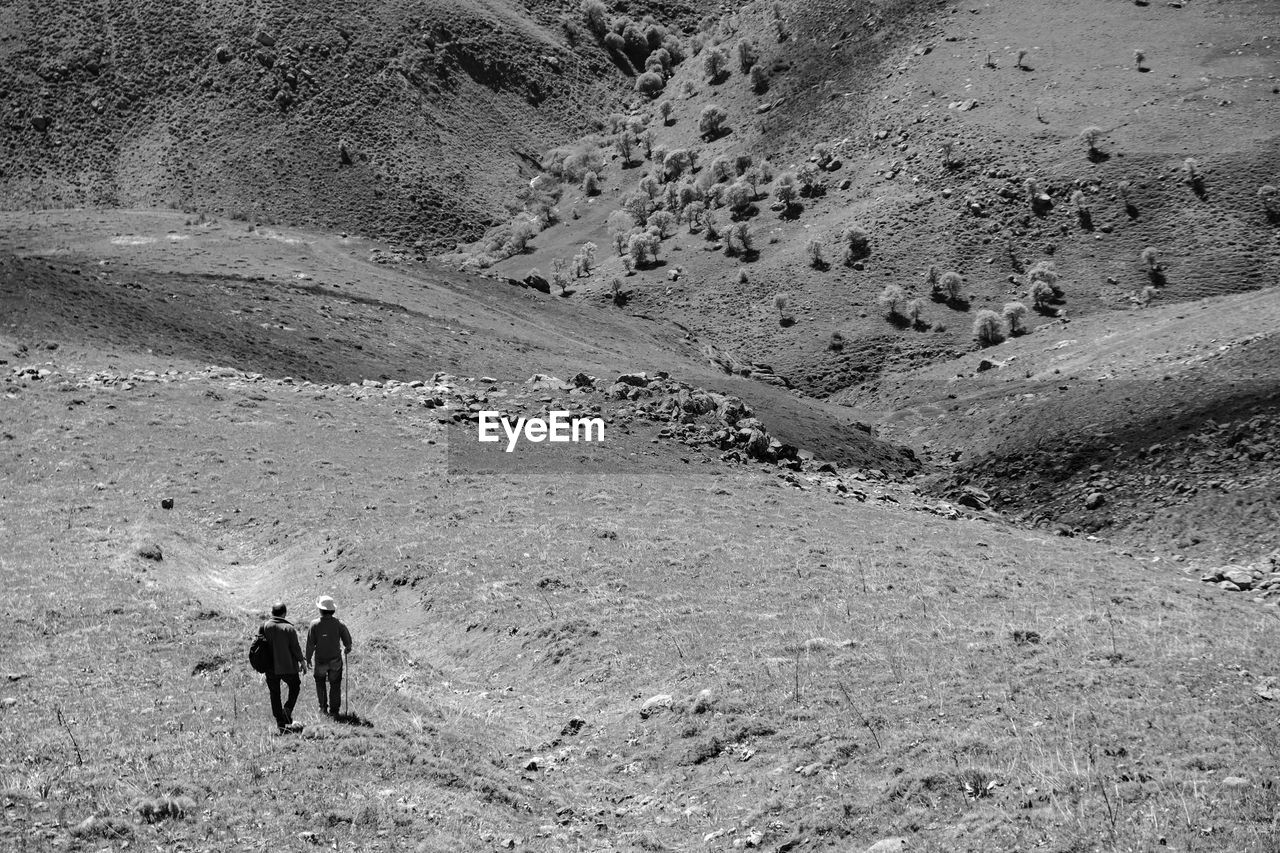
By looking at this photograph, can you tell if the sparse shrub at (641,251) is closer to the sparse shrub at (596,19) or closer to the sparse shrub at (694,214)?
the sparse shrub at (694,214)

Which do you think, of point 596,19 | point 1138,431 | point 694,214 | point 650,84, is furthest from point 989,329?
point 596,19

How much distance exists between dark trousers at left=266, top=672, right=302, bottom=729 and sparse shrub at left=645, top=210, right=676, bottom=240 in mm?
76714

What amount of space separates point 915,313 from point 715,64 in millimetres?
57191

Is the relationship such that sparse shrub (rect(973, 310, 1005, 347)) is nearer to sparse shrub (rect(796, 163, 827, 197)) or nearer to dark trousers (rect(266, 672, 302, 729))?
sparse shrub (rect(796, 163, 827, 197))

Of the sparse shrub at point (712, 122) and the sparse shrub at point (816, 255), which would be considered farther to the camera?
the sparse shrub at point (712, 122)

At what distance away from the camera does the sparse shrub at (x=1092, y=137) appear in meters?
74.1

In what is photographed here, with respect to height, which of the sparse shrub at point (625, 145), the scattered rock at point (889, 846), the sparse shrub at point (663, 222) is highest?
the sparse shrub at point (625, 145)

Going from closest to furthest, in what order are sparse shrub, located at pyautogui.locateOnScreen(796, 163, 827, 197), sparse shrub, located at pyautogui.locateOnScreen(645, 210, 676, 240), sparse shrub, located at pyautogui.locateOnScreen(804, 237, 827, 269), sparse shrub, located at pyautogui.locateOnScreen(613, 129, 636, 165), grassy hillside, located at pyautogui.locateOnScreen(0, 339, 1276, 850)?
grassy hillside, located at pyautogui.locateOnScreen(0, 339, 1276, 850), sparse shrub, located at pyautogui.locateOnScreen(804, 237, 827, 269), sparse shrub, located at pyautogui.locateOnScreen(796, 163, 827, 197), sparse shrub, located at pyautogui.locateOnScreen(645, 210, 676, 240), sparse shrub, located at pyautogui.locateOnScreen(613, 129, 636, 165)

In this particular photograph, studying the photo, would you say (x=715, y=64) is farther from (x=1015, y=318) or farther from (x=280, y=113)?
(x=1015, y=318)

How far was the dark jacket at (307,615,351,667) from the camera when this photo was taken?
46.6 ft

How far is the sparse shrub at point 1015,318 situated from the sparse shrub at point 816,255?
15173 mm

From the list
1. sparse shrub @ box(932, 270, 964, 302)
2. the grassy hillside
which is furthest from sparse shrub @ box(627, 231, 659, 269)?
the grassy hillside

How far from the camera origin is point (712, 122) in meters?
104

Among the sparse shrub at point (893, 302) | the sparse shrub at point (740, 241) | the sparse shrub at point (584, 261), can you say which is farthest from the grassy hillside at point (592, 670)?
the sparse shrub at point (584, 261)
